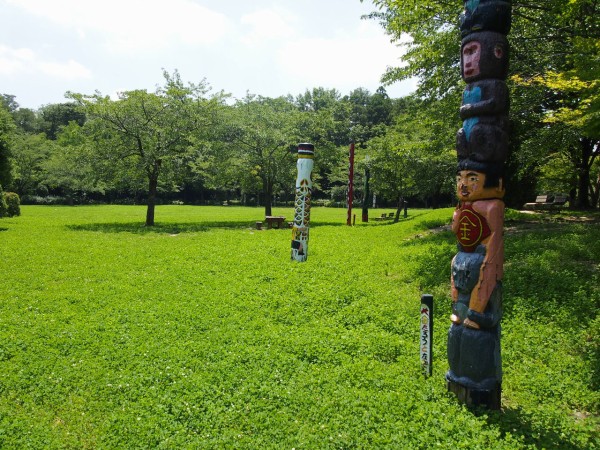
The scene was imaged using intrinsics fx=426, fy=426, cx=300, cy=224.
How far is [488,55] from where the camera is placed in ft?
17.3

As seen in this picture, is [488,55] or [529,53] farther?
[529,53]

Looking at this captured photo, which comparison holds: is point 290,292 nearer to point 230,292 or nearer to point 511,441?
point 230,292

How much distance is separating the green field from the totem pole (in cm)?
123

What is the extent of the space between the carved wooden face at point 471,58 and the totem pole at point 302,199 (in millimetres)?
3234

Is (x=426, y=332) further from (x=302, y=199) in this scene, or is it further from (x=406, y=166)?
(x=406, y=166)

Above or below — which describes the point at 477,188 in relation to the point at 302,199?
above

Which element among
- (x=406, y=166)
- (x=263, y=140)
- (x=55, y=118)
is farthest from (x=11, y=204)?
(x=55, y=118)

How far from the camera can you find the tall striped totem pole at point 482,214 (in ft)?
16.9

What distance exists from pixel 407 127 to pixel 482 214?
73.8 ft

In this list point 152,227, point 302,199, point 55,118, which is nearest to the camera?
point 302,199

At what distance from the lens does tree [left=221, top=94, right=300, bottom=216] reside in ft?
83.5

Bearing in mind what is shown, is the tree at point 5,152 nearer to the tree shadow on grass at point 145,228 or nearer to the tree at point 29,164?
the tree shadow on grass at point 145,228

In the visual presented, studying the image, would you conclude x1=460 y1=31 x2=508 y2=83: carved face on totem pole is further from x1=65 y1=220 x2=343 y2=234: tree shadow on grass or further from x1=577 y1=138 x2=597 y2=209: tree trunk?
x1=577 y1=138 x2=597 y2=209: tree trunk

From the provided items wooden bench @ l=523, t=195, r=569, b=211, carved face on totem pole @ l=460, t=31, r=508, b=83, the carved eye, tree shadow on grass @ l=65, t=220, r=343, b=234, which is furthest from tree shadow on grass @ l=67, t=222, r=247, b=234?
the carved eye
